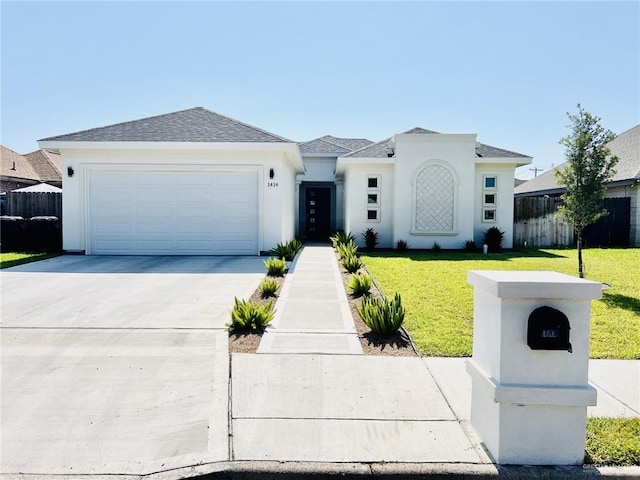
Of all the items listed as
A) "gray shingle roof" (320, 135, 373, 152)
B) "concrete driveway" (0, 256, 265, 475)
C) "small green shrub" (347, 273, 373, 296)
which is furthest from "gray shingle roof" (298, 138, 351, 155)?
"concrete driveway" (0, 256, 265, 475)

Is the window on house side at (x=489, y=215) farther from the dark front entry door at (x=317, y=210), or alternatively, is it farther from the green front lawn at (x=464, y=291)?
the dark front entry door at (x=317, y=210)

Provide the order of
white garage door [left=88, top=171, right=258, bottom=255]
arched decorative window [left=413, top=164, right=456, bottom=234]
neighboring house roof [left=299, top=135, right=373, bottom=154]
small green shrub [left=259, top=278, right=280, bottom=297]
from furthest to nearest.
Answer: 1. neighboring house roof [left=299, top=135, right=373, bottom=154]
2. arched decorative window [left=413, top=164, right=456, bottom=234]
3. white garage door [left=88, top=171, right=258, bottom=255]
4. small green shrub [left=259, top=278, right=280, bottom=297]

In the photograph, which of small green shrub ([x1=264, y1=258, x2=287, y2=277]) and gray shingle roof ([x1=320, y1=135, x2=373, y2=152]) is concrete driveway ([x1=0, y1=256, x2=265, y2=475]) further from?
gray shingle roof ([x1=320, y1=135, x2=373, y2=152])

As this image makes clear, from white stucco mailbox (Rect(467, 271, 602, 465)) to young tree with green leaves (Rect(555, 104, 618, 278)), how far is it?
25.8ft

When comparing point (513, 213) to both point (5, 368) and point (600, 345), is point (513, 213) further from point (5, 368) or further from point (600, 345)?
point (5, 368)

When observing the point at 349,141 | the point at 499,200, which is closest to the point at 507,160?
the point at 499,200

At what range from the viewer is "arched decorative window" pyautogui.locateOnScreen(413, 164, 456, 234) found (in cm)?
1639

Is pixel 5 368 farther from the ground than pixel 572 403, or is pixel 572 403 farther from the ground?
pixel 572 403

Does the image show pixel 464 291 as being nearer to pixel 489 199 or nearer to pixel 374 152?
pixel 489 199

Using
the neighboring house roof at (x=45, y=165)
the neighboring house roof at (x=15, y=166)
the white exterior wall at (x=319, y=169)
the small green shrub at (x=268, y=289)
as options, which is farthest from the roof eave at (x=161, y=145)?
the neighboring house roof at (x=45, y=165)

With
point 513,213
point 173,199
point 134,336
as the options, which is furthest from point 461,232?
point 134,336

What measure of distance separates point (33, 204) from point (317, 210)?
1351cm

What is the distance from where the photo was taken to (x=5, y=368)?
178 inches

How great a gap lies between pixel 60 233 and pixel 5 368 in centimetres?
1272
